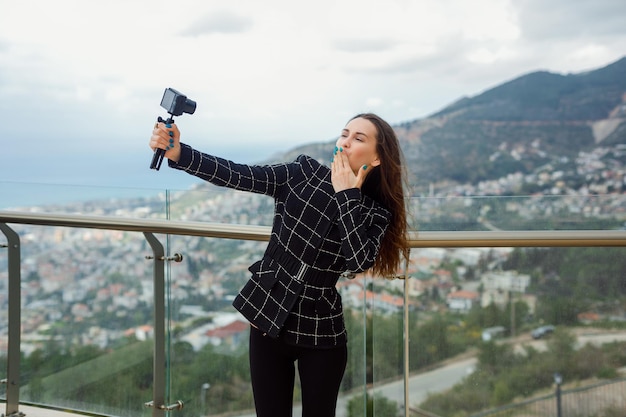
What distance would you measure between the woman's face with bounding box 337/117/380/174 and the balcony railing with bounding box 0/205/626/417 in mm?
404

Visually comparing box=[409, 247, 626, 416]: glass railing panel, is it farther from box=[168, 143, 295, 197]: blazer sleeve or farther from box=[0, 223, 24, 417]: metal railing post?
box=[0, 223, 24, 417]: metal railing post

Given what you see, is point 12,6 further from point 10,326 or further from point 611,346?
point 611,346

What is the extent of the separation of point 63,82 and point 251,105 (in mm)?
8069

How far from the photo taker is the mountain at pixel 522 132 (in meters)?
20.8

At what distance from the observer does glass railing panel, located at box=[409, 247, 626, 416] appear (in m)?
2.38

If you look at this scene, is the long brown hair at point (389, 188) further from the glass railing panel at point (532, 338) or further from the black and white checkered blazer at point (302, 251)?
the glass railing panel at point (532, 338)

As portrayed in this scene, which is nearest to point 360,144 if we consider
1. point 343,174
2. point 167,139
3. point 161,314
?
point 343,174

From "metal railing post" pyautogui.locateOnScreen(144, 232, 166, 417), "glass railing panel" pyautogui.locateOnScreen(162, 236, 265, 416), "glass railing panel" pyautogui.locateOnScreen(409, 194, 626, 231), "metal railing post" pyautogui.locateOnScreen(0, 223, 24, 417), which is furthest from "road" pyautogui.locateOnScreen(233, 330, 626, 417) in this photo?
"metal railing post" pyautogui.locateOnScreen(0, 223, 24, 417)

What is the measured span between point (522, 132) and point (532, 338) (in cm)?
2128

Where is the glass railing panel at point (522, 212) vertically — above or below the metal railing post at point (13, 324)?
above

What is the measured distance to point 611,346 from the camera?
7.84 feet

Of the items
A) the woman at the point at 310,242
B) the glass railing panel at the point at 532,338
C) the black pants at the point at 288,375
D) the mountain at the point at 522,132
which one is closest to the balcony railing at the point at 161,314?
the glass railing panel at the point at 532,338

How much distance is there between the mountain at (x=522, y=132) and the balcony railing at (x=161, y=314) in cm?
1730

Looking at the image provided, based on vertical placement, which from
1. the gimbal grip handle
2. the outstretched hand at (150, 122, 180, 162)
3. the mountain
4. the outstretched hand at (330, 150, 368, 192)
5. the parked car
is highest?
the mountain
